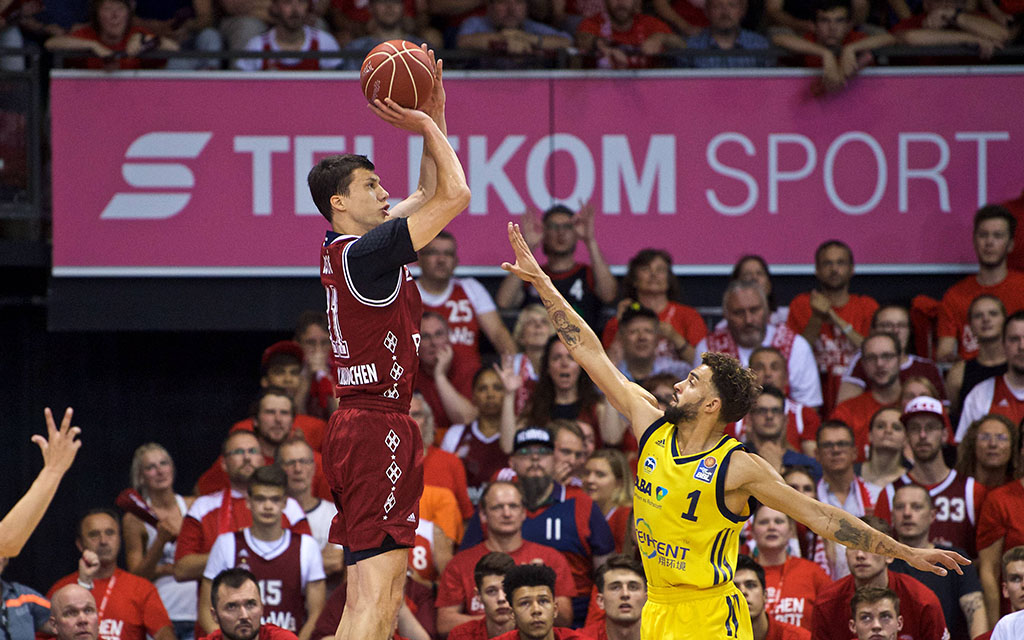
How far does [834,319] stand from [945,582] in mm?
→ 3101

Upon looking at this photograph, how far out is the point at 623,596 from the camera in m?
9.02

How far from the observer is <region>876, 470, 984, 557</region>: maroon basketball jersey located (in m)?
9.88

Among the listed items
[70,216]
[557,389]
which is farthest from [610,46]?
[70,216]

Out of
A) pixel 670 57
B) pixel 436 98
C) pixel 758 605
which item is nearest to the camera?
pixel 436 98

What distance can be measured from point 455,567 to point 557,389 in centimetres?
203

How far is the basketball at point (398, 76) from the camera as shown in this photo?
6.75 meters

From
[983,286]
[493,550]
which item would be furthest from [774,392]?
[983,286]

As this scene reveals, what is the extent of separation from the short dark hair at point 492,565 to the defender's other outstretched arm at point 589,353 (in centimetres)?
238

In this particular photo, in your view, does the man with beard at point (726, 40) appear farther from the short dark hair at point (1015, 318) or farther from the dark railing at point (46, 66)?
the short dark hair at point (1015, 318)

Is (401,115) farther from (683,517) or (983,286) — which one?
(983,286)

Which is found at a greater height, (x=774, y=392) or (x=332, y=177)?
(x=332, y=177)

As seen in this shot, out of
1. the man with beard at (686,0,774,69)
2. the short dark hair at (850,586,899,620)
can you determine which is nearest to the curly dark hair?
the short dark hair at (850,586,899,620)

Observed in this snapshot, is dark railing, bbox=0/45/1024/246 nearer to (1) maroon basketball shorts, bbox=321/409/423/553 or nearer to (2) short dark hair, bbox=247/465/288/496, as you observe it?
(2) short dark hair, bbox=247/465/288/496

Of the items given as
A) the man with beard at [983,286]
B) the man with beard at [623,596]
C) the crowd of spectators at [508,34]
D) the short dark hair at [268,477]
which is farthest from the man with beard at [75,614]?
the man with beard at [983,286]
